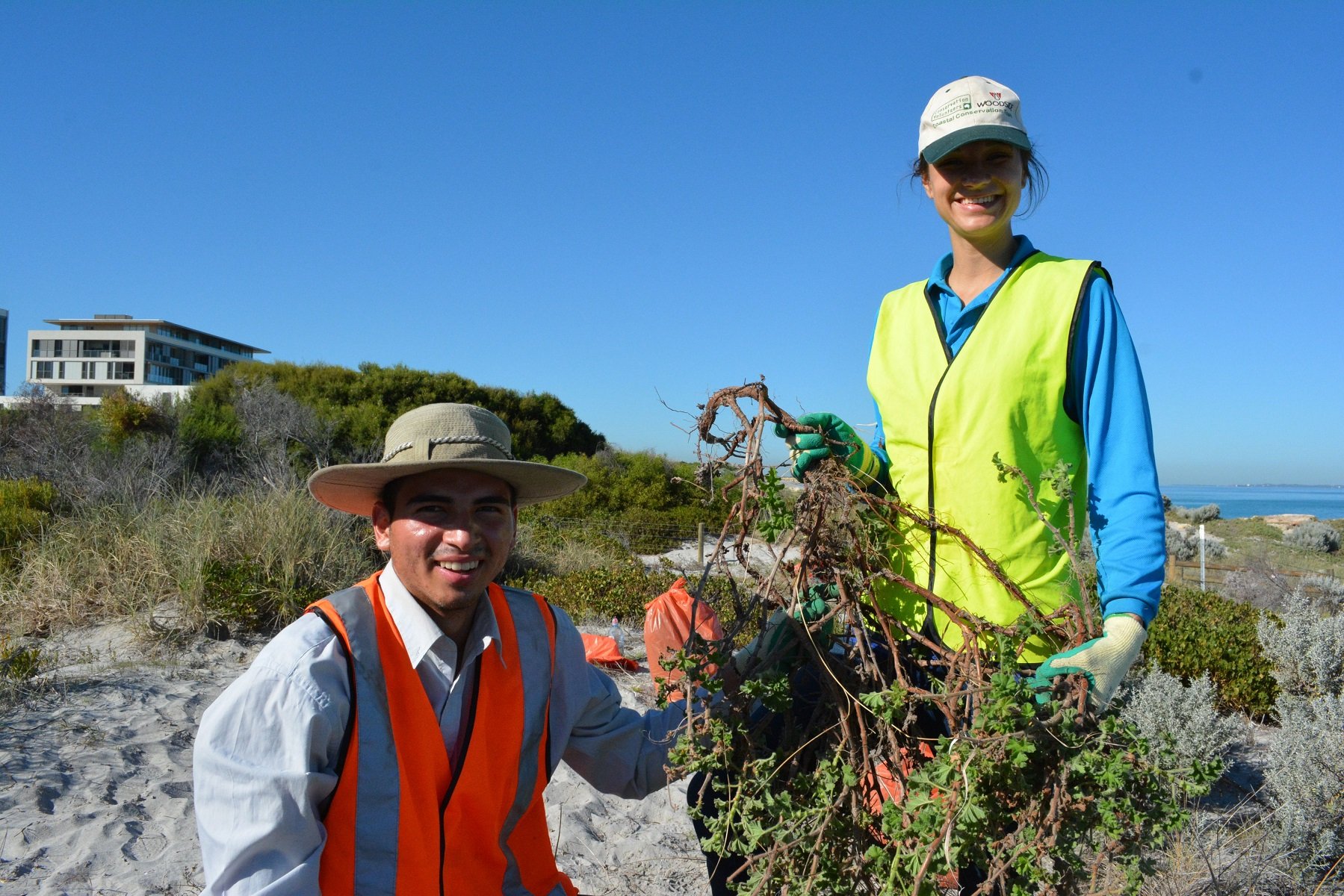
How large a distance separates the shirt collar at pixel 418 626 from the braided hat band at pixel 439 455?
0.72 feet

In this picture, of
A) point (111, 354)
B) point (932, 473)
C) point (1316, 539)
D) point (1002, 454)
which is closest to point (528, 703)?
point (932, 473)

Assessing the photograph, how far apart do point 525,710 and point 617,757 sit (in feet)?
0.99

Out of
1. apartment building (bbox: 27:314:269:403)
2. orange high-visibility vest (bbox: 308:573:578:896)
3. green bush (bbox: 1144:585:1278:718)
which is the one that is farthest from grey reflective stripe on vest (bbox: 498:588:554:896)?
apartment building (bbox: 27:314:269:403)

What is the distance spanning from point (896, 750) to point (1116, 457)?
72cm

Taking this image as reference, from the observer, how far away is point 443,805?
5.58ft

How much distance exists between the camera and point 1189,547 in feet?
51.0

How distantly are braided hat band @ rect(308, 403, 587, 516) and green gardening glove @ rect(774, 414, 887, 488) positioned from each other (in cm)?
52

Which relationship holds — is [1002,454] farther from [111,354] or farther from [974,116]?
[111,354]

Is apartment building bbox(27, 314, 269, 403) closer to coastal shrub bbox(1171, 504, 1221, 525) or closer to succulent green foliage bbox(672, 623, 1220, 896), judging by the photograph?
coastal shrub bbox(1171, 504, 1221, 525)

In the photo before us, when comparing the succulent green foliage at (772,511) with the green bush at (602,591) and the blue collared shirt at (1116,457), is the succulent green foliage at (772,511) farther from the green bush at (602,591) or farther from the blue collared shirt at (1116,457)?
the green bush at (602,591)

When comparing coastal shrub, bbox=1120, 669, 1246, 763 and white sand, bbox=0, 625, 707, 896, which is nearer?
white sand, bbox=0, 625, 707, 896

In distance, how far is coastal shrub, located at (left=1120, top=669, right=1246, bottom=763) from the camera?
4.46 m

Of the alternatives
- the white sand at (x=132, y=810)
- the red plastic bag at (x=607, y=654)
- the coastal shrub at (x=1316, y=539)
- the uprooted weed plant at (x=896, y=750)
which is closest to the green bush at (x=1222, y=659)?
the red plastic bag at (x=607, y=654)

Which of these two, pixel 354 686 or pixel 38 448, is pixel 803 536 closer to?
pixel 354 686
